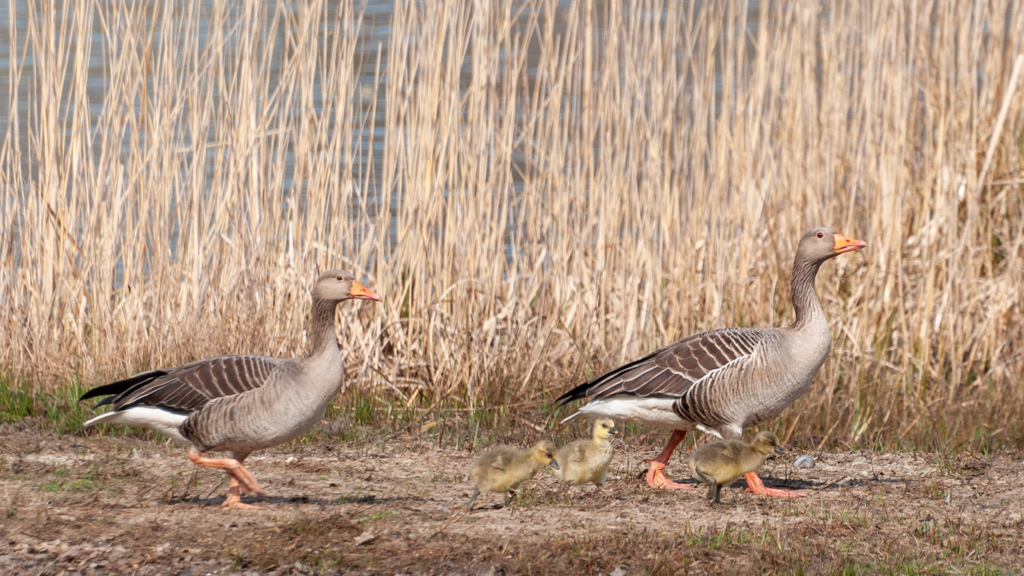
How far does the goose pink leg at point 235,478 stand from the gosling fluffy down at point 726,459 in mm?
2309

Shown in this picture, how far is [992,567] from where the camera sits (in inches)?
198

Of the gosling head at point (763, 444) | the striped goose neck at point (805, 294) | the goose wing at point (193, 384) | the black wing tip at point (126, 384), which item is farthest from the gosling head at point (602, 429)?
the black wing tip at point (126, 384)

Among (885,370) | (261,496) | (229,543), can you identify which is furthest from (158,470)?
(885,370)

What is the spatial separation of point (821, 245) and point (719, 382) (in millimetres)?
1222

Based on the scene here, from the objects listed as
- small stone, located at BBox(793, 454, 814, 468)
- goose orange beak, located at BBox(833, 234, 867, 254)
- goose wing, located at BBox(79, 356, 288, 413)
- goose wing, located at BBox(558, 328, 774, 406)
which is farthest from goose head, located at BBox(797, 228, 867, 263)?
goose wing, located at BBox(79, 356, 288, 413)

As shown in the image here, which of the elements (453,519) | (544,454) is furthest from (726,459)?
(453,519)

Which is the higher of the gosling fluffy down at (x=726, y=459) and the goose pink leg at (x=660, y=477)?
the gosling fluffy down at (x=726, y=459)

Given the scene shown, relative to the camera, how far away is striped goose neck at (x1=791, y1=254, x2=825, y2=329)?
22.7 ft

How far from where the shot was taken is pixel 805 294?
23.3 feet

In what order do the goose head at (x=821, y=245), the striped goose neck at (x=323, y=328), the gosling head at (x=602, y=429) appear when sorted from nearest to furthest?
the striped goose neck at (x=323, y=328) < the gosling head at (x=602, y=429) < the goose head at (x=821, y=245)

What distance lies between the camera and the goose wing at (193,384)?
5.88 meters

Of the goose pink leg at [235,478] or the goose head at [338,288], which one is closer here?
the goose pink leg at [235,478]

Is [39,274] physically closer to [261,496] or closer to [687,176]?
[261,496]

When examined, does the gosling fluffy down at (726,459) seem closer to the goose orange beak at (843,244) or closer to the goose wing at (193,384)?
the goose orange beak at (843,244)
